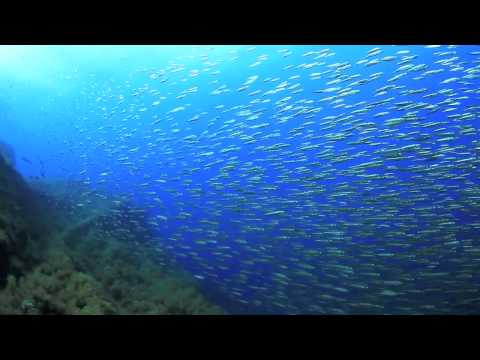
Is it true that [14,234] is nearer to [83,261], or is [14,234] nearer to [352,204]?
[83,261]

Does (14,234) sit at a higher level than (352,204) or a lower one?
lower

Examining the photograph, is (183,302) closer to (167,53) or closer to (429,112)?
(429,112)

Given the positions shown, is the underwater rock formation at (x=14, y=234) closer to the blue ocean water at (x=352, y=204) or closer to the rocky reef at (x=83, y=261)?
the rocky reef at (x=83, y=261)

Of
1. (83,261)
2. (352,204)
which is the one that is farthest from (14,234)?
(352,204)

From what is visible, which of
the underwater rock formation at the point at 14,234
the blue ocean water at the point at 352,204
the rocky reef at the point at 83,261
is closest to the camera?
the rocky reef at the point at 83,261

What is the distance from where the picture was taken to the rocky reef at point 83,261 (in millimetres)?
5938

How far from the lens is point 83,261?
9758 mm

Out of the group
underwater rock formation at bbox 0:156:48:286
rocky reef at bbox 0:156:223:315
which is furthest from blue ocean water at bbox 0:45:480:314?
underwater rock formation at bbox 0:156:48:286

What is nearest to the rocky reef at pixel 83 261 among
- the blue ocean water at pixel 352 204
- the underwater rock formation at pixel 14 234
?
the underwater rock formation at pixel 14 234

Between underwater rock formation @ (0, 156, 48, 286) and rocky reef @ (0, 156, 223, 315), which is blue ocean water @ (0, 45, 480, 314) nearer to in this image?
rocky reef @ (0, 156, 223, 315)
